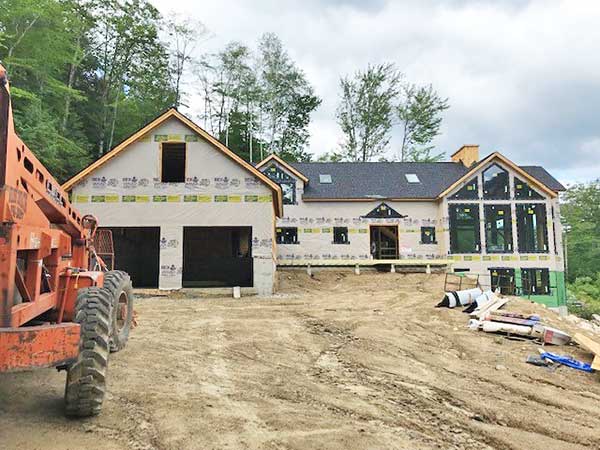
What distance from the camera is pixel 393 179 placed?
86.6 ft

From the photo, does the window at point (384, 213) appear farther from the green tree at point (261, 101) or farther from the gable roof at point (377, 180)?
the green tree at point (261, 101)

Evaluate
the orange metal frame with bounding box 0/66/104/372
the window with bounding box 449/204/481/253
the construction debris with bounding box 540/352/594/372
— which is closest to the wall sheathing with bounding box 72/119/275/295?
the construction debris with bounding box 540/352/594/372

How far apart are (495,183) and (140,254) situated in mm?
18975

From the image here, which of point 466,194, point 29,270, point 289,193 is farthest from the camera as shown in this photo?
point 289,193

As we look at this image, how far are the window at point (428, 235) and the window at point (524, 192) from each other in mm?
4850

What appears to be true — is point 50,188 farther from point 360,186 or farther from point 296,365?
point 360,186

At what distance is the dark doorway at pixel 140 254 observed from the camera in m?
19.2

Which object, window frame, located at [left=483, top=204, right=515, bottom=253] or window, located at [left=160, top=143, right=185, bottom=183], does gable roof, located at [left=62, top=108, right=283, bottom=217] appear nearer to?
window, located at [left=160, top=143, right=185, bottom=183]

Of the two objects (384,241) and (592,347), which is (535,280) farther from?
(592,347)

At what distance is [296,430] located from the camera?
398cm

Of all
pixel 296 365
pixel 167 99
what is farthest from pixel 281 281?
pixel 167 99

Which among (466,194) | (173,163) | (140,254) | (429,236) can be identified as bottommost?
(140,254)

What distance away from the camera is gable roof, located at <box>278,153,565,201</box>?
77.2 feet

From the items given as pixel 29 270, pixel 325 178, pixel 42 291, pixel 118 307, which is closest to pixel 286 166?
pixel 325 178
